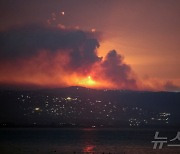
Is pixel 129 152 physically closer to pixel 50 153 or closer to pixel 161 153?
pixel 161 153

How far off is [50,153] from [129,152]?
18.2 meters

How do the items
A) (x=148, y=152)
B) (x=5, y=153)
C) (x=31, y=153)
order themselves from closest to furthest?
(x=5, y=153), (x=31, y=153), (x=148, y=152)

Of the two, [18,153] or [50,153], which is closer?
[18,153]

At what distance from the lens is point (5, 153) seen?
7406cm

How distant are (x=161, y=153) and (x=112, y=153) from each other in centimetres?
1036

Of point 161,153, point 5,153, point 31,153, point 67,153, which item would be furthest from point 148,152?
point 5,153

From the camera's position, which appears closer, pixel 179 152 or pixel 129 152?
pixel 179 152

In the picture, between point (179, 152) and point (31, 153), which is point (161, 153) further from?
point (31, 153)

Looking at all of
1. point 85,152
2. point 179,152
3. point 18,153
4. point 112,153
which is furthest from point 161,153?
point 18,153

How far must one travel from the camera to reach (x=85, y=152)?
87.8 meters

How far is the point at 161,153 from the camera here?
8375cm

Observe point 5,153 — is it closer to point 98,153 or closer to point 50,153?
point 50,153

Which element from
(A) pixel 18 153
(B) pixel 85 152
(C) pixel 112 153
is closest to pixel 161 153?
(C) pixel 112 153

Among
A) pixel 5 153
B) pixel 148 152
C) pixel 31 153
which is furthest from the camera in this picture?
pixel 148 152
